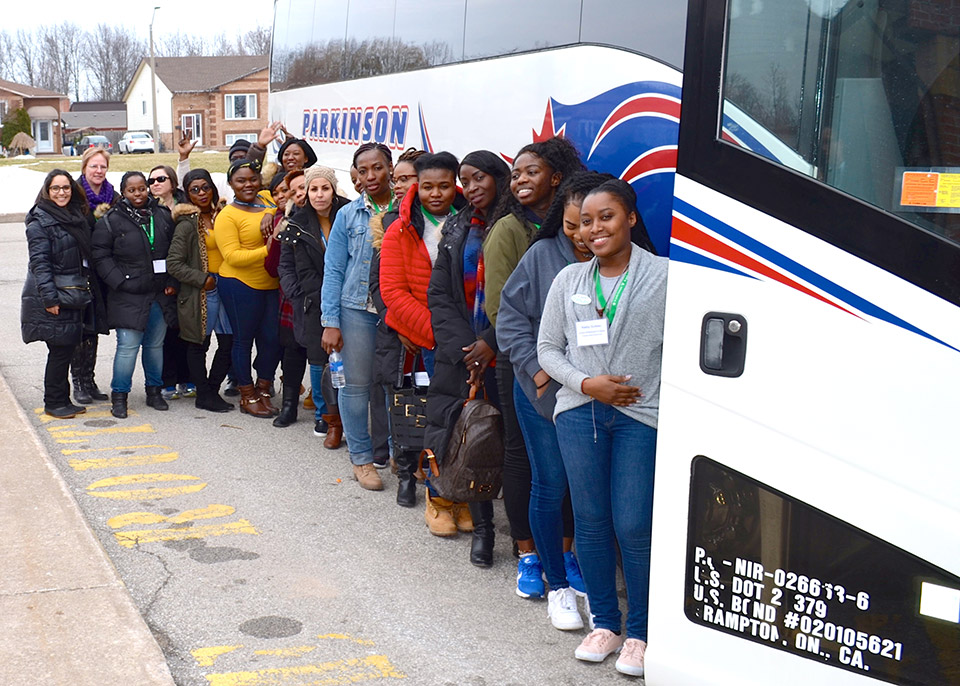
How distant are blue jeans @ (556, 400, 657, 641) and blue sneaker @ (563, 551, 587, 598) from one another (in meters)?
0.54

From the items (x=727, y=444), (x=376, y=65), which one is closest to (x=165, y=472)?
(x=376, y=65)

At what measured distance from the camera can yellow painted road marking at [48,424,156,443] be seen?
24.9 feet

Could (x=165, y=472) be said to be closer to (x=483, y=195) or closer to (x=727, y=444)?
(x=483, y=195)

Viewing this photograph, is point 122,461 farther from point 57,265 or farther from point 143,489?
point 57,265

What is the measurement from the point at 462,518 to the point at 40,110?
93.4 metres

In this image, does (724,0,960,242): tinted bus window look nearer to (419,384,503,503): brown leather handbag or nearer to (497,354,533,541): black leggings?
(497,354,533,541): black leggings

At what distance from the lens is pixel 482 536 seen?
536 centimetres

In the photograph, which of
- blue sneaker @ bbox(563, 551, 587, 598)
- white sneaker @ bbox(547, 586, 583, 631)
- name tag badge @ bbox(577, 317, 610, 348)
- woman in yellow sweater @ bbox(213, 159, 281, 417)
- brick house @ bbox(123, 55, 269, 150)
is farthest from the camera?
brick house @ bbox(123, 55, 269, 150)

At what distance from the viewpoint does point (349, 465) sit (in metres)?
7.00

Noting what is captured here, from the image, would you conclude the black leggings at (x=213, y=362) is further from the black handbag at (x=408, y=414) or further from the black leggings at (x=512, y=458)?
the black leggings at (x=512, y=458)

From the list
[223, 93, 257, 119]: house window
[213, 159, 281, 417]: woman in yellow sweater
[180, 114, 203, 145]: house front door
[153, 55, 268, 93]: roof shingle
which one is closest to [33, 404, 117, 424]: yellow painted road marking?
[213, 159, 281, 417]: woman in yellow sweater

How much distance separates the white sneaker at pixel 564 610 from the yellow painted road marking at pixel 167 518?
85.9 inches

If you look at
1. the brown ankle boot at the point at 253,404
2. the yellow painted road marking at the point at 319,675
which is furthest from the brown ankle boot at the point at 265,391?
the yellow painted road marking at the point at 319,675

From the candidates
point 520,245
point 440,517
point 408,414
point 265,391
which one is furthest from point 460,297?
point 265,391
